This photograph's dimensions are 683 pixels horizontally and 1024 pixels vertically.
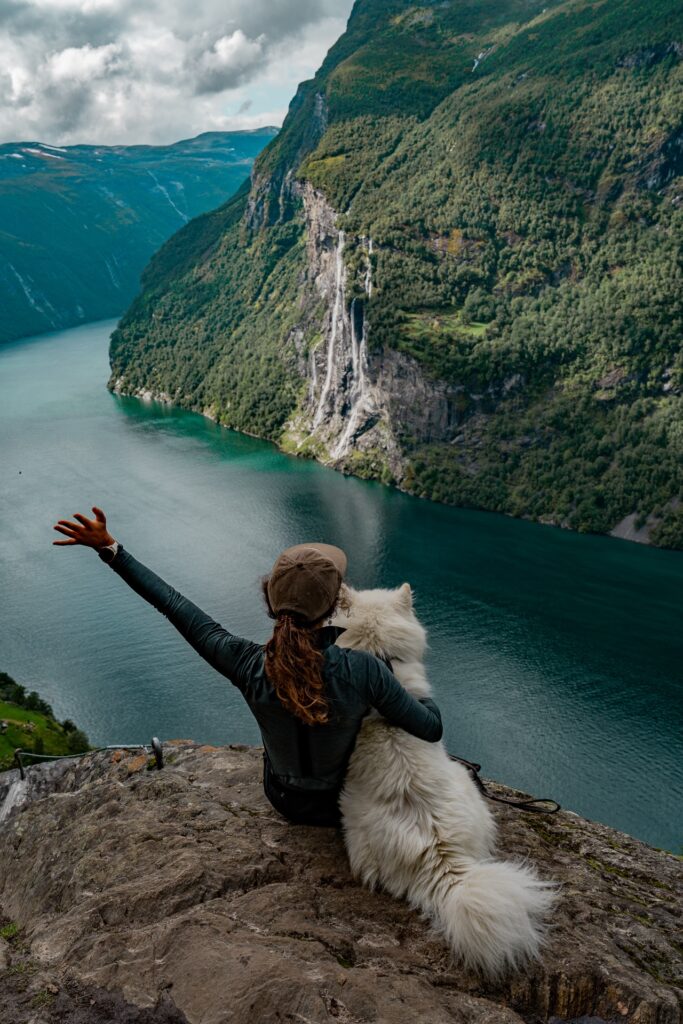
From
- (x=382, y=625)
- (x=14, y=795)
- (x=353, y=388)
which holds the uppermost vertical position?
(x=382, y=625)

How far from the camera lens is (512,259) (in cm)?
8662

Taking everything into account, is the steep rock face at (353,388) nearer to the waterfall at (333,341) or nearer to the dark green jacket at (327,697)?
the waterfall at (333,341)

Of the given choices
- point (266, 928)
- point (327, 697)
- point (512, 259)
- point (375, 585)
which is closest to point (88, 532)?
point (327, 697)

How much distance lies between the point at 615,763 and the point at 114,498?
4407 cm

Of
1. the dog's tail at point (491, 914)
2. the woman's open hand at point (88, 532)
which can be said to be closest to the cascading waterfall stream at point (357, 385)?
the woman's open hand at point (88, 532)

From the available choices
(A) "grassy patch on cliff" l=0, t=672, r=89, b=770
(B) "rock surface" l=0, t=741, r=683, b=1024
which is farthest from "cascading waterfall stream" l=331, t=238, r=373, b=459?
(B) "rock surface" l=0, t=741, r=683, b=1024

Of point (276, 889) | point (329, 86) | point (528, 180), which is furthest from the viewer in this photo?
point (329, 86)

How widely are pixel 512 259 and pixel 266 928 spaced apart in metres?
89.1

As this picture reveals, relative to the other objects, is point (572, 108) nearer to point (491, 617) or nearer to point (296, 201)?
point (296, 201)

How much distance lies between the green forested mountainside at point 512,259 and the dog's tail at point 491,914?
197ft

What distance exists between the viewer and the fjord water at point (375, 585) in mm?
33469

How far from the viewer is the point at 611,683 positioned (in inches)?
1529

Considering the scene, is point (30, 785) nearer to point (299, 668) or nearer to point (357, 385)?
point (299, 668)

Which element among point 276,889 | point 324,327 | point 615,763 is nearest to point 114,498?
point 324,327
